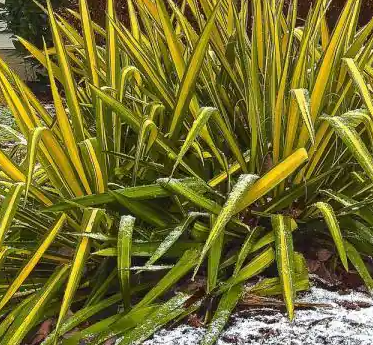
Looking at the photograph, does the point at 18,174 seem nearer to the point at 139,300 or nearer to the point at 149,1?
the point at 139,300

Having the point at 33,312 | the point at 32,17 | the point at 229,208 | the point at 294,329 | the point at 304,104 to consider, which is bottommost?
the point at 294,329

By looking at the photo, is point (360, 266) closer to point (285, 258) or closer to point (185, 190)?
point (285, 258)

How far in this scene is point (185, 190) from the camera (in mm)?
1673

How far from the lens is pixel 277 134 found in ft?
6.01

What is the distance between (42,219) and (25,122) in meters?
0.28

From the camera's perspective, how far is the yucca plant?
64.3 inches

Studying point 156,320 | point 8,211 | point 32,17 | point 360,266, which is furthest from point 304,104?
point 32,17

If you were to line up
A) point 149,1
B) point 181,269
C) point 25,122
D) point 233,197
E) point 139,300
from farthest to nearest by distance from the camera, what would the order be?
point 149,1, point 25,122, point 139,300, point 181,269, point 233,197

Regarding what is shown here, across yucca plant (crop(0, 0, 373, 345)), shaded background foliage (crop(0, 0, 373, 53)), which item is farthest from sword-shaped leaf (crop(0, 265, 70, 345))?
shaded background foliage (crop(0, 0, 373, 53))

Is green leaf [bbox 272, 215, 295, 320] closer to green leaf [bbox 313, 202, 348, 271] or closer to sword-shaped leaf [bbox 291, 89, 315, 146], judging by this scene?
green leaf [bbox 313, 202, 348, 271]

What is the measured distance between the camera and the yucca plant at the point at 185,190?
1634mm

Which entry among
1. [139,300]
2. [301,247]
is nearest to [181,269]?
[139,300]

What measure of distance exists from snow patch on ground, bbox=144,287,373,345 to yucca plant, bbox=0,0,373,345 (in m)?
0.05

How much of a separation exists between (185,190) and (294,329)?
0.42 m
